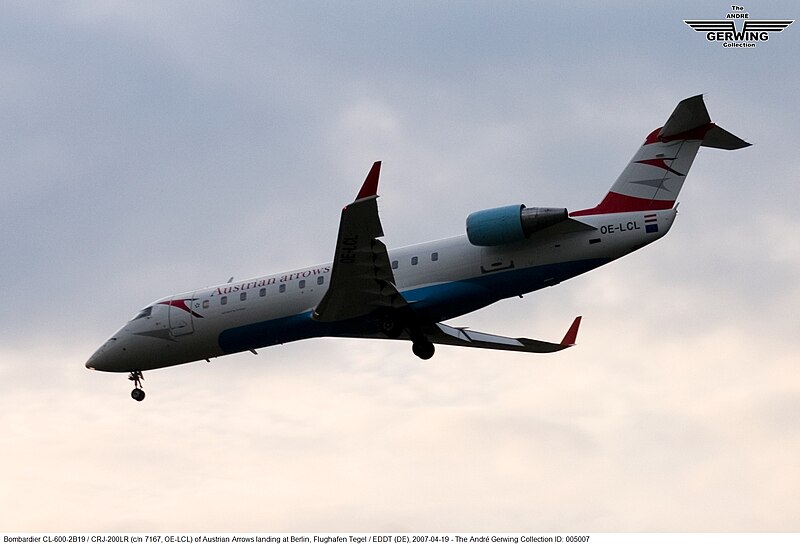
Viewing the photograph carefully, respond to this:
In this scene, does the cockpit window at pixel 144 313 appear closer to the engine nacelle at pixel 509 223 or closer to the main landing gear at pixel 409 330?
the main landing gear at pixel 409 330

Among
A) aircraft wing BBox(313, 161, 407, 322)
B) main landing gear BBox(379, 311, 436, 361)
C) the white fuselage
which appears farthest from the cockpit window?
main landing gear BBox(379, 311, 436, 361)

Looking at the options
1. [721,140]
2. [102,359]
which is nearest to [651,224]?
[721,140]

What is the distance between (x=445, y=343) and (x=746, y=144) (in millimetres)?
11155

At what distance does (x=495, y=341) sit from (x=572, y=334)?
8.77ft

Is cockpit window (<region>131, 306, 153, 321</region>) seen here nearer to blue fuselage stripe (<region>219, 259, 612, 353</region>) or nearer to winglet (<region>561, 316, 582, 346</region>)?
blue fuselage stripe (<region>219, 259, 612, 353</region>)

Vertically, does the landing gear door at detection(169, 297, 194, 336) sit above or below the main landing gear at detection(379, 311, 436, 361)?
above

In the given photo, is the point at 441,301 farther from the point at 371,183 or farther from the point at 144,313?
the point at 144,313

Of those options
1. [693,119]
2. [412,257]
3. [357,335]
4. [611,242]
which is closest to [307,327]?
[357,335]

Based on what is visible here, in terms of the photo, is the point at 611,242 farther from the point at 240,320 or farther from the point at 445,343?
the point at 240,320

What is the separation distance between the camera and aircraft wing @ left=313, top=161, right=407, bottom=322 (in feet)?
104

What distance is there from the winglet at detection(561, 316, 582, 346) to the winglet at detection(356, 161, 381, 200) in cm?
999

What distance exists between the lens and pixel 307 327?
36.4m

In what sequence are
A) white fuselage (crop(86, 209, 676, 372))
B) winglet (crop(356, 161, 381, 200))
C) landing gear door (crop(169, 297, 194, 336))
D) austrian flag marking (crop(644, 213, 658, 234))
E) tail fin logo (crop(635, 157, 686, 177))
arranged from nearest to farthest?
winglet (crop(356, 161, 381, 200))
austrian flag marking (crop(644, 213, 658, 234))
white fuselage (crop(86, 209, 676, 372))
tail fin logo (crop(635, 157, 686, 177))
landing gear door (crop(169, 297, 194, 336))

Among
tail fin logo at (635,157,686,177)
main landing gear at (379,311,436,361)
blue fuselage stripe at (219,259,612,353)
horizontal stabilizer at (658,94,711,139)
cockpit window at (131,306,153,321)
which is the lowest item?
main landing gear at (379,311,436,361)
